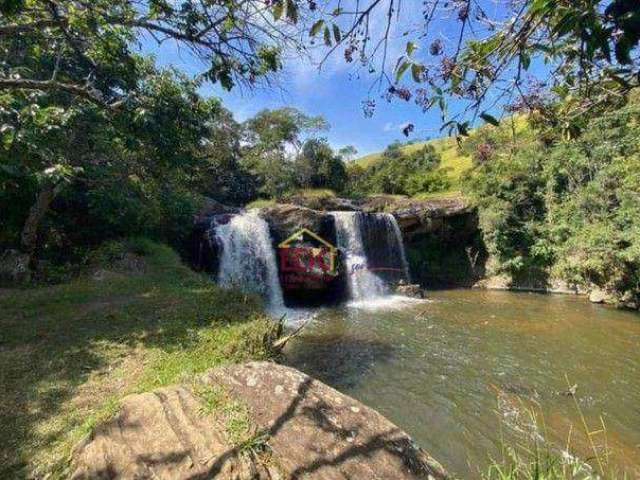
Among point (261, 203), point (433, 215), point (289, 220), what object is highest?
point (261, 203)

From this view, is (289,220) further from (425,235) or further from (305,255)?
(425,235)

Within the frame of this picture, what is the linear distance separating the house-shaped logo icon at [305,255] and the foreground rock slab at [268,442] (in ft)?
39.4

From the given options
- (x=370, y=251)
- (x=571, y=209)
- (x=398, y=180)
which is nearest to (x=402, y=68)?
(x=370, y=251)

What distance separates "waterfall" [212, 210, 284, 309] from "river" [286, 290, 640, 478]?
3.03 meters

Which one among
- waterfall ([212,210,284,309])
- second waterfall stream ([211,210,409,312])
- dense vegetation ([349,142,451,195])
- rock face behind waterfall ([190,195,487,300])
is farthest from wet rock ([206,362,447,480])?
dense vegetation ([349,142,451,195])

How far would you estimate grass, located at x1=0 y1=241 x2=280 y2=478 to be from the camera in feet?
11.8

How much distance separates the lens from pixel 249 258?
15164mm

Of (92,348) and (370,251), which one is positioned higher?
(370,251)

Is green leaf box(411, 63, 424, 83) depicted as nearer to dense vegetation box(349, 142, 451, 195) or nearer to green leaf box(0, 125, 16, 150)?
green leaf box(0, 125, 16, 150)

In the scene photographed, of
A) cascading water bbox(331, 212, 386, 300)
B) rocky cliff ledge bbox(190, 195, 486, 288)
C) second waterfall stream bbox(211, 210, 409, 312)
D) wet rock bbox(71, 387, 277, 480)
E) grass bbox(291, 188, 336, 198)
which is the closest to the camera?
wet rock bbox(71, 387, 277, 480)

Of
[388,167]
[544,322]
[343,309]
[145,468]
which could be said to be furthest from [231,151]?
[145,468]

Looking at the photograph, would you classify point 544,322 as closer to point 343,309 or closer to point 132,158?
point 343,309

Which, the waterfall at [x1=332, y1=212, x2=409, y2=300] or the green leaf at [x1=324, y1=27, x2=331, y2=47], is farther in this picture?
the waterfall at [x1=332, y1=212, x2=409, y2=300]

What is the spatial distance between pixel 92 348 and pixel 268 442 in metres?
3.96
